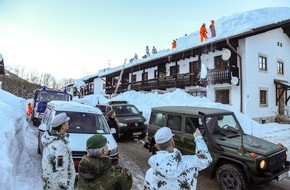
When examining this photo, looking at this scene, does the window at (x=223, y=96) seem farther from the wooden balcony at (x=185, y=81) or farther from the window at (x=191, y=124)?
the window at (x=191, y=124)

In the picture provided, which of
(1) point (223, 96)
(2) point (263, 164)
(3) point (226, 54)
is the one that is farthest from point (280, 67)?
(2) point (263, 164)

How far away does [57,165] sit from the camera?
11.2 ft

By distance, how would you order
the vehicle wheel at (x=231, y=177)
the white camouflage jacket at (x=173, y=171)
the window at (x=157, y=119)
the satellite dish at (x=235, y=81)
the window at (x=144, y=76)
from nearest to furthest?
the white camouflage jacket at (x=173, y=171) < the vehicle wheel at (x=231, y=177) < the window at (x=157, y=119) < the satellite dish at (x=235, y=81) < the window at (x=144, y=76)

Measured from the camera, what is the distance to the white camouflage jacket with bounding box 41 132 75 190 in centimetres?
341

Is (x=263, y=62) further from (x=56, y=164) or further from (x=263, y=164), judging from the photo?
(x=56, y=164)

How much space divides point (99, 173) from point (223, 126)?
16.2 feet

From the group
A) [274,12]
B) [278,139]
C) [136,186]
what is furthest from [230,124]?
[274,12]

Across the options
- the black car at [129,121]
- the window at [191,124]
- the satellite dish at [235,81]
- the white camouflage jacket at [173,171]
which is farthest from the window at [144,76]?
the white camouflage jacket at [173,171]

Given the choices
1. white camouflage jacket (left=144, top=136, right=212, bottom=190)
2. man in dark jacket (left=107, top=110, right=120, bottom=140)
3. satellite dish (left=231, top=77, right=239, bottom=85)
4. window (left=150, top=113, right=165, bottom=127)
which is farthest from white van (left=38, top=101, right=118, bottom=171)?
satellite dish (left=231, top=77, right=239, bottom=85)

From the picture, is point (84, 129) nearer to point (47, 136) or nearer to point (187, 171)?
point (47, 136)

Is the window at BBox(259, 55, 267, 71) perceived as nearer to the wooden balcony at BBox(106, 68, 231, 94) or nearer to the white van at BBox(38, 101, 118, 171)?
the wooden balcony at BBox(106, 68, 231, 94)

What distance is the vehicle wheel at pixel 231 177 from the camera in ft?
17.5

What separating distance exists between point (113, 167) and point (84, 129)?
4823 millimetres

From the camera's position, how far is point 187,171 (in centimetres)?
268
